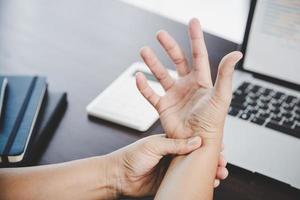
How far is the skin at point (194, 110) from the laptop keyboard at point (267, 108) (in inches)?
6.4

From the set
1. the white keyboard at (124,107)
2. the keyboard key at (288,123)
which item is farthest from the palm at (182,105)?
the keyboard key at (288,123)

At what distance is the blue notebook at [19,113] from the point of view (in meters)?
0.75

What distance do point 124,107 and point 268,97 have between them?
0.31 m

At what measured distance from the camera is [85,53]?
109 centimetres

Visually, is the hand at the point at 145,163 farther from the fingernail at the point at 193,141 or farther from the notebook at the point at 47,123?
the notebook at the point at 47,123

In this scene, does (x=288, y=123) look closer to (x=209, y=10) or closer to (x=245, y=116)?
(x=245, y=116)

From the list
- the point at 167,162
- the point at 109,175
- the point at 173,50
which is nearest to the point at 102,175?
the point at 109,175

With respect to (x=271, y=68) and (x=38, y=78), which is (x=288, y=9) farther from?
(x=38, y=78)

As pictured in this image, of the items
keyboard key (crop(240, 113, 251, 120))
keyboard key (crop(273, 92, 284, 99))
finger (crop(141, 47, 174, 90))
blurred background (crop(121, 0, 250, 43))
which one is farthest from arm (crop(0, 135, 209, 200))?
blurred background (crop(121, 0, 250, 43))

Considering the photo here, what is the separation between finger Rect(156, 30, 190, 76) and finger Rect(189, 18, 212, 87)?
0.03 metres

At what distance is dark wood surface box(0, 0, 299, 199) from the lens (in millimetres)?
809

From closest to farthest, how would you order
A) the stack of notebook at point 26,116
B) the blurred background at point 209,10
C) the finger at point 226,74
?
the finger at point 226,74 → the stack of notebook at point 26,116 → the blurred background at point 209,10

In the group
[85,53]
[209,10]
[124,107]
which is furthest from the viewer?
[209,10]

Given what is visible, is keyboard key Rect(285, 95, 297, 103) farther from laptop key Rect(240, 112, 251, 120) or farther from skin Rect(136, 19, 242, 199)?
skin Rect(136, 19, 242, 199)
